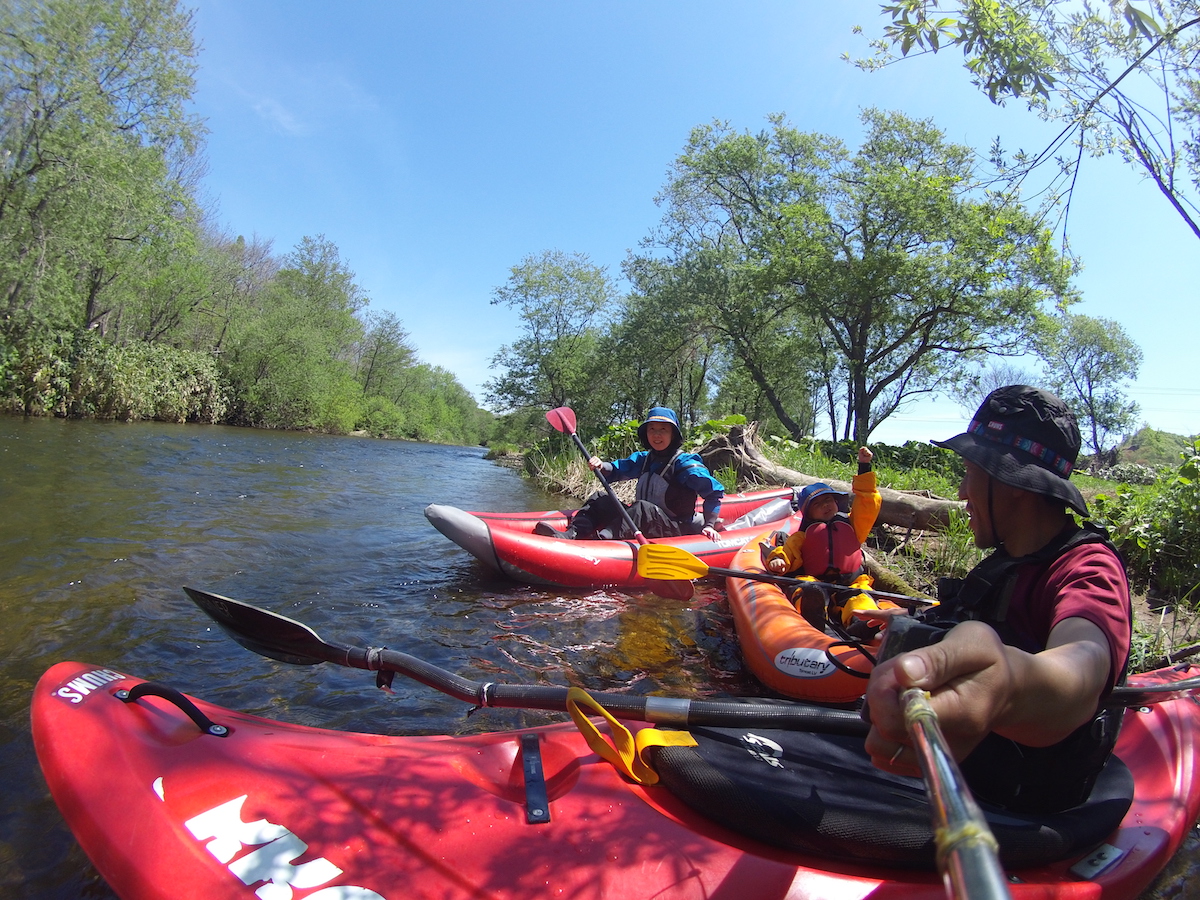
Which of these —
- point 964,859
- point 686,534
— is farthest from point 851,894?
point 686,534

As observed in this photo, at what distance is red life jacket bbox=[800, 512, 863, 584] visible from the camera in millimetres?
4535

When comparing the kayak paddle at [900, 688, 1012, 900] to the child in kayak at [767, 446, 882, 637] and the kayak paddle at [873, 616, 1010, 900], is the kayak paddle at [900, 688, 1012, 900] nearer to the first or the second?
the kayak paddle at [873, 616, 1010, 900]

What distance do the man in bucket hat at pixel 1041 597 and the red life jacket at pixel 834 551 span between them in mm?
2771

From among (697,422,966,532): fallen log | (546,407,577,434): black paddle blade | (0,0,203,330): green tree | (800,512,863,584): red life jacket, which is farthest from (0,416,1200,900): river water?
(0,0,203,330): green tree

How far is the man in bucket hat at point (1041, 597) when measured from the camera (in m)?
1.13

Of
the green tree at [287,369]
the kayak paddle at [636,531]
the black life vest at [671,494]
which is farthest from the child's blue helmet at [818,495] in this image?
the green tree at [287,369]

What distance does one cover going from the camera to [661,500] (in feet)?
22.8

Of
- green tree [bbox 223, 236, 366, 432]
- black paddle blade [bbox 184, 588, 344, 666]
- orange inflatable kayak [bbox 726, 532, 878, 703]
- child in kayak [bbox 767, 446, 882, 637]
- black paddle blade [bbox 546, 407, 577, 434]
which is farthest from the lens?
green tree [bbox 223, 236, 366, 432]

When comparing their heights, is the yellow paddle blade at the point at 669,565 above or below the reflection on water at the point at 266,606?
above

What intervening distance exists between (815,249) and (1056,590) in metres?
18.4

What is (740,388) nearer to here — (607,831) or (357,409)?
(357,409)

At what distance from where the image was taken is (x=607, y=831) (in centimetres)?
159

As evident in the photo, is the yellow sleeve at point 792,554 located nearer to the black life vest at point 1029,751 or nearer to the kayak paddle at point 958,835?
the black life vest at point 1029,751

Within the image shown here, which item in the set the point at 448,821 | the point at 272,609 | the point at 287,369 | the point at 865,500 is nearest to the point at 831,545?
the point at 865,500
